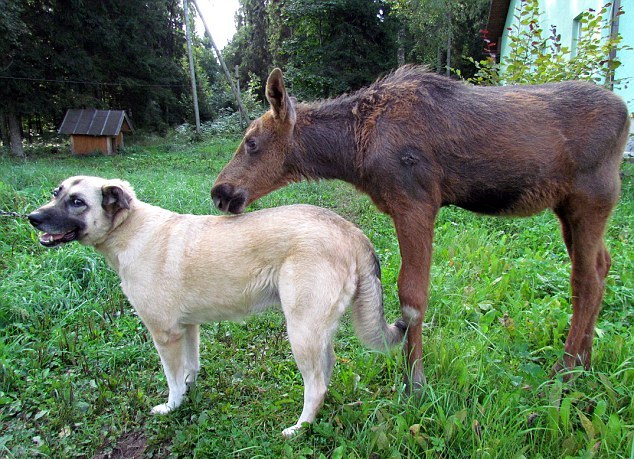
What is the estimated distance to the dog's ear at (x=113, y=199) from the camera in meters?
3.15

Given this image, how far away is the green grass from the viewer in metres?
2.69

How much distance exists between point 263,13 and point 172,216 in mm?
36064

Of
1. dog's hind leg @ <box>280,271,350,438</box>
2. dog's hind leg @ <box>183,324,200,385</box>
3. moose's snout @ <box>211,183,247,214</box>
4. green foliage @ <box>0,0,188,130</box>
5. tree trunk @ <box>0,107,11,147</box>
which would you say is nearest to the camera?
dog's hind leg @ <box>280,271,350,438</box>

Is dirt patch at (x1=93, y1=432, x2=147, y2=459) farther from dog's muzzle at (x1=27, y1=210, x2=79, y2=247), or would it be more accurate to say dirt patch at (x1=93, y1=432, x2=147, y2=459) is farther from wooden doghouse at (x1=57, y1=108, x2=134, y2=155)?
wooden doghouse at (x1=57, y1=108, x2=134, y2=155)

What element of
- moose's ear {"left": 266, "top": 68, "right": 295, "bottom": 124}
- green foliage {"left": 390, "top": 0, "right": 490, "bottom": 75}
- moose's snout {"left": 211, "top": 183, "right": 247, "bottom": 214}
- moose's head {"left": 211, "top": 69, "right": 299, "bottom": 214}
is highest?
green foliage {"left": 390, "top": 0, "right": 490, "bottom": 75}

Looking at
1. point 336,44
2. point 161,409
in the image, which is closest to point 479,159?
point 161,409

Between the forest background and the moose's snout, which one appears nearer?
the moose's snout

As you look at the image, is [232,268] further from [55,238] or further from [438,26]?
[438,26]

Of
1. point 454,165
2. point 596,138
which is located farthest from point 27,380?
point 596,138

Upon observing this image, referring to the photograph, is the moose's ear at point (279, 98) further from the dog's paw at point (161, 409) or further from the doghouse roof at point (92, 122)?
the doghouse roof at point (92, 122)

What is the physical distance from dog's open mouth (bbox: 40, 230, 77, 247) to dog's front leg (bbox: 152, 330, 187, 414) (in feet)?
Result: 2.96

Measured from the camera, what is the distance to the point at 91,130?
72.2 ft

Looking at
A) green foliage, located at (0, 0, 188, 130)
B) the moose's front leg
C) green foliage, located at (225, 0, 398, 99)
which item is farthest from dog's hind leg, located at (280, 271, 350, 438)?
green foliage, located at (225, 0, 398, 99)

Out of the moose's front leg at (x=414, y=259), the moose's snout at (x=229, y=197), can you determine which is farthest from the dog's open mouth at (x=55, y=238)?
the moose's front leg at (x=414, y=259)
